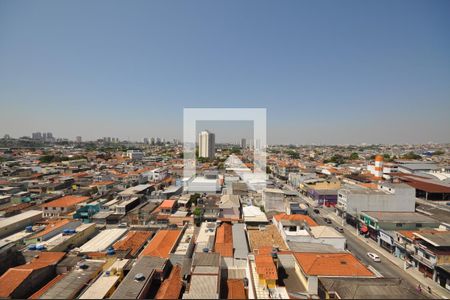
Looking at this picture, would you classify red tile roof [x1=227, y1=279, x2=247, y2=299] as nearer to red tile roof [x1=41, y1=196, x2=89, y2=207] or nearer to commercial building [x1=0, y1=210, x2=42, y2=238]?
commercial building [x1=0, y1=210, x2=42, y2=238]

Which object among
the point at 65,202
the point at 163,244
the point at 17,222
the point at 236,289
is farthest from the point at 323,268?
the point at 65,202

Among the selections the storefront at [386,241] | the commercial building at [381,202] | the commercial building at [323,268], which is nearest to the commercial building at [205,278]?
the commercial building at [323,268]

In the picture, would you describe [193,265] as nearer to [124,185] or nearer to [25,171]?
[124,185]

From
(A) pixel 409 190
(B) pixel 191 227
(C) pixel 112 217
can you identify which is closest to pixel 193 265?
(B) pixel 191 227

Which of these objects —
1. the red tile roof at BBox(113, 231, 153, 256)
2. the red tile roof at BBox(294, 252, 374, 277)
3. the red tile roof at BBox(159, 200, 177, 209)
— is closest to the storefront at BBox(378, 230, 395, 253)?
the red tile roof at BBox(294, 252, 374, 277)

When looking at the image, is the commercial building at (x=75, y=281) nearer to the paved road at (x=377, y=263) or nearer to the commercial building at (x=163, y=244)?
the commercial building at (x=163, y=244)

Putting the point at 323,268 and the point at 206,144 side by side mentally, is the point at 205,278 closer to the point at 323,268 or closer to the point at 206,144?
the point at 323,268
